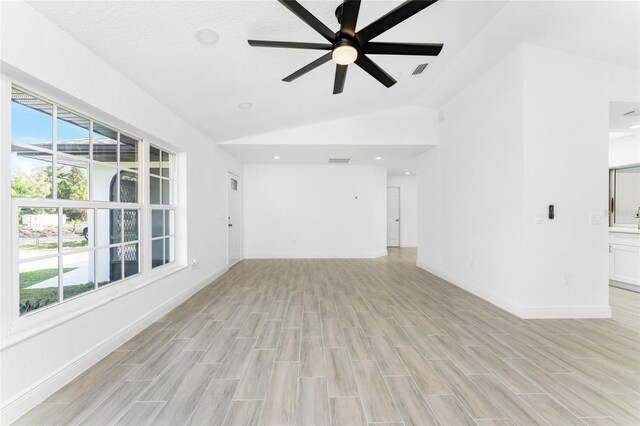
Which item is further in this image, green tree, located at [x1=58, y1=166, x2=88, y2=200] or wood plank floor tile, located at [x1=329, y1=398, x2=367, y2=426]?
green tree, located at [x1=58, y1=166, x2=88, y2=200]

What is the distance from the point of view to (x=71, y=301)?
2.03 meters

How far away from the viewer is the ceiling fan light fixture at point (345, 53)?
191cm

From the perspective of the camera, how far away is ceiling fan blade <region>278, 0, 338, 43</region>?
1560 mm

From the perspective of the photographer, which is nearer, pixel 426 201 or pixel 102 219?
pixel 102 219

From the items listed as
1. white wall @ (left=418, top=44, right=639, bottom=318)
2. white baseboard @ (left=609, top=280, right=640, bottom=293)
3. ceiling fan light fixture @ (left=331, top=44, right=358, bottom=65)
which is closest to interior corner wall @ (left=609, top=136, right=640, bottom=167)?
white baseboard @ (left=609, top=280, right=640, bottom=293)

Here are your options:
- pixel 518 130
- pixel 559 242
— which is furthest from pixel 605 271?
pixel 518 130

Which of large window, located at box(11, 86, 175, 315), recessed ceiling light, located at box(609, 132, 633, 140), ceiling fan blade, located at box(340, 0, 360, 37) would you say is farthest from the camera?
recessed ceiling light, located at box(609, 132, 633, 140)

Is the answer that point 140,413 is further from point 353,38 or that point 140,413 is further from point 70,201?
point 353,38

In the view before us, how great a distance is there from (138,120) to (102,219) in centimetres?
106

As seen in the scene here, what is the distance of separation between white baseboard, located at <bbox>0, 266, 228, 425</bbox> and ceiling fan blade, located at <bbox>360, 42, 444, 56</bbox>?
10.5 feet

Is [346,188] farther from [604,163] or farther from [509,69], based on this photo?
[604,163]

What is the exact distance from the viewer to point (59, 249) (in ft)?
6.36

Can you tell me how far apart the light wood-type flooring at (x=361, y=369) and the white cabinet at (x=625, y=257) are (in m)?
0.89

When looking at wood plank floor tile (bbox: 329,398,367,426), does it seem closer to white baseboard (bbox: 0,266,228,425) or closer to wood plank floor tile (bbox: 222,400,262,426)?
wood plank floor tile (bbox: 222,400,262,426)
